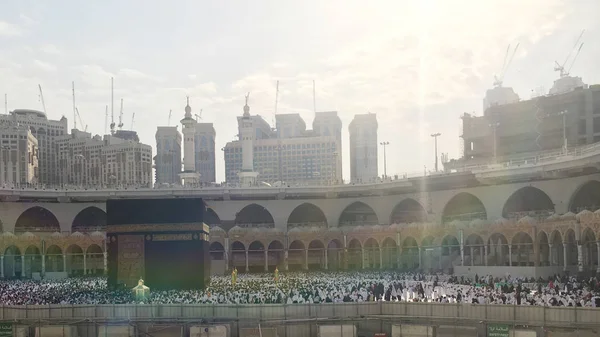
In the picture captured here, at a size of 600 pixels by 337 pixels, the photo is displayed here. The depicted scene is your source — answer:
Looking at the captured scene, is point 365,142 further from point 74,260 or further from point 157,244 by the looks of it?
point 157,244

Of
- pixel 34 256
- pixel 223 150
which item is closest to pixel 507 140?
pixel 34 256

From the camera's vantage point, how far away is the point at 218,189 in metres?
55.6

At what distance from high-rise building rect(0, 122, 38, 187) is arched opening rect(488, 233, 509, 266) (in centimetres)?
7475

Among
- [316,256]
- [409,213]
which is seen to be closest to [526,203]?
[409,213]

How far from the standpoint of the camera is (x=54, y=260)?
52.2 m

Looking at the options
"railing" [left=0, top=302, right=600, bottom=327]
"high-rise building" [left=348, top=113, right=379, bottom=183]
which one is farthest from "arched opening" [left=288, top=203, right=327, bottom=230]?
"high-rise building" [left=348, top=113, right=379, bottom=183]

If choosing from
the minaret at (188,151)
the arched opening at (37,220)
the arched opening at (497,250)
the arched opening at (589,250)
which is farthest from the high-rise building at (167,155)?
the arched opening at (589,250)

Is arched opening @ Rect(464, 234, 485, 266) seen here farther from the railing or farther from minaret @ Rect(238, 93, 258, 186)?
minaret @ Rect(238, 93, 258, 186)

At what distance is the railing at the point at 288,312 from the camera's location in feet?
66.3

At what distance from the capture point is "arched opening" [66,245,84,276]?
52.0 meters

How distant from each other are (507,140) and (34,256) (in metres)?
42.4

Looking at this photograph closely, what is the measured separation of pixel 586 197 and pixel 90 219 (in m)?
41.6

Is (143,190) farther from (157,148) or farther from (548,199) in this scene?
(157,148)

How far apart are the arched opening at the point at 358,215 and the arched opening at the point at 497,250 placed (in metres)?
Result: 15.2
